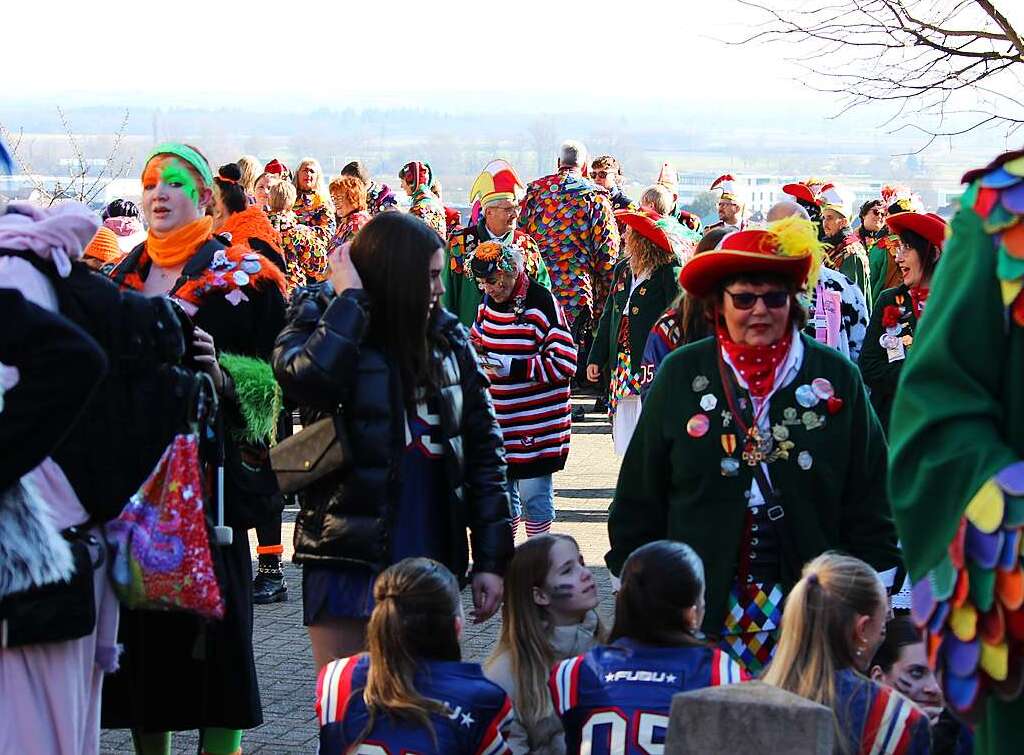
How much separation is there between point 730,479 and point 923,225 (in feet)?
10.6

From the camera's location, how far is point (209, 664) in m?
5.05

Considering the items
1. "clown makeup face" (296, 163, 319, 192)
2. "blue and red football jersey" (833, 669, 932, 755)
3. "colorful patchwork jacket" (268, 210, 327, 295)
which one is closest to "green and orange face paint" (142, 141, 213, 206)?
"blue and red football jersey" (833, 669, 932, 755)

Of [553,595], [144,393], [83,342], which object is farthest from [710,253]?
[83,342]

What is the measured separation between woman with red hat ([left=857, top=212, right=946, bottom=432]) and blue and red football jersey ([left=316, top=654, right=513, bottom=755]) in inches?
153

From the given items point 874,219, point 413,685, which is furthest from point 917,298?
point 874,219

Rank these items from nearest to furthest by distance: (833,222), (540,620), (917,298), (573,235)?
(540,620)
(917,298)
(833,222)
(573,235)

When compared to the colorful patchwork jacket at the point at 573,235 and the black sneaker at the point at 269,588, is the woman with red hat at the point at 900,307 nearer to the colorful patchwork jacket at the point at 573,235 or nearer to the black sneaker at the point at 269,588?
the black sneaker at the point at 269,588

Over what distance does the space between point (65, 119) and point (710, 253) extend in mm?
11461

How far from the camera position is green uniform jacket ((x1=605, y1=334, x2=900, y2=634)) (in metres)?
4.60

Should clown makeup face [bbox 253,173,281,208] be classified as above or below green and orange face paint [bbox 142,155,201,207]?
below

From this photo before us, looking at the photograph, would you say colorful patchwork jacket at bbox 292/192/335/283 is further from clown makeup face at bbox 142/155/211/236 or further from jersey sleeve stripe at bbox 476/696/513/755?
jersey sleeve stripe at bbox 476/696/513/755

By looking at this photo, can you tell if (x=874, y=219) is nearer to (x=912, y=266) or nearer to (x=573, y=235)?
(x=573, y=235)

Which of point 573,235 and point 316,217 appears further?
point 316,217

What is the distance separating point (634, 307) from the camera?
907cm
